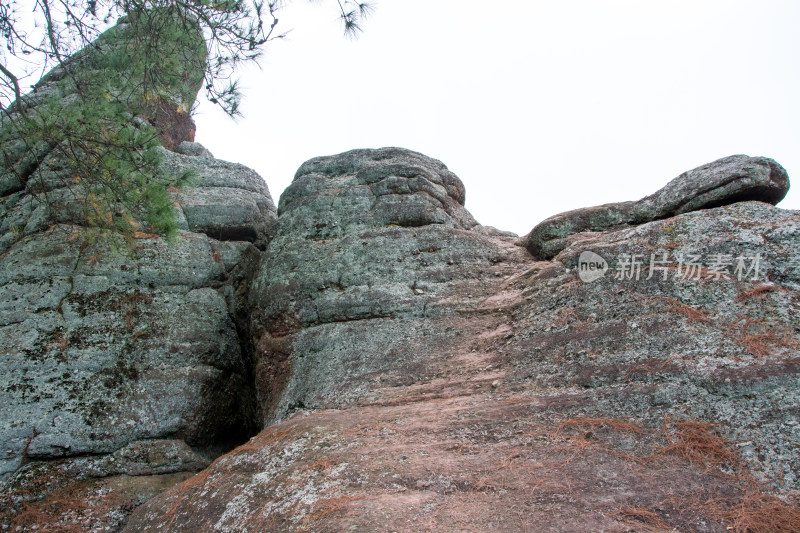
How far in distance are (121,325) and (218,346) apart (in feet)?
5.14

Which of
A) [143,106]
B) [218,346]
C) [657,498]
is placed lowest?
[657,498]

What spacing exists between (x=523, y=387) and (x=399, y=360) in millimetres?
2027

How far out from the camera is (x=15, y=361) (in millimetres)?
8562

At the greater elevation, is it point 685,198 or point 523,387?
point 685,198

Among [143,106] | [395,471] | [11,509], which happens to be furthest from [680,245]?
[11,509]

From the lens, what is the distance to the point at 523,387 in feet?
21.4

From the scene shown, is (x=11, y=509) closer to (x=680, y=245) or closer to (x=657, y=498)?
(x=657, y=498)

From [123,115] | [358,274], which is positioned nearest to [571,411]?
[358,274]

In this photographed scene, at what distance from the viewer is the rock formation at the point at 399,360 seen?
4.93 metres

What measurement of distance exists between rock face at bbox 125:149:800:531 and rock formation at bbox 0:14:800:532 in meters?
0.03

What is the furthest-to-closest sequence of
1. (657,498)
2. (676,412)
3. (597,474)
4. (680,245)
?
(680,245) < (676,412) < (597,474) < (657,498)

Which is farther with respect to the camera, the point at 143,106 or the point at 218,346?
the point at 218,346

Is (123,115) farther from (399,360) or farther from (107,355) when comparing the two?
(399,360)

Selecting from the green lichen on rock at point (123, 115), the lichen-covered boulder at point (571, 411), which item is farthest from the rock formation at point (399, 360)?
the green lichen on rock at point (123, 115)
